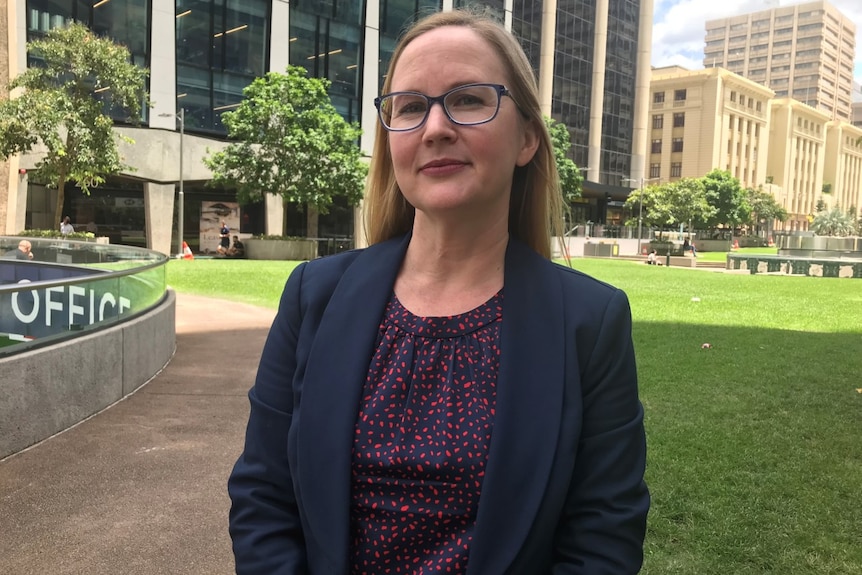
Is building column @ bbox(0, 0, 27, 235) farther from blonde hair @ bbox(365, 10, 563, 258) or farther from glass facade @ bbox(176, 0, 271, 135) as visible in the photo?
blonde hair @ bbox(365, 10, 563, 258)

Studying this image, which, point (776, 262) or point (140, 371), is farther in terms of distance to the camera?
point (776, 262)

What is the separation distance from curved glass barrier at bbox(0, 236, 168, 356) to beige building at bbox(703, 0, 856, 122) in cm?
18270

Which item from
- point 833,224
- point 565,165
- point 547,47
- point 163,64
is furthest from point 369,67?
Result: point 833,224

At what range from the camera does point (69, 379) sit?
6.19m

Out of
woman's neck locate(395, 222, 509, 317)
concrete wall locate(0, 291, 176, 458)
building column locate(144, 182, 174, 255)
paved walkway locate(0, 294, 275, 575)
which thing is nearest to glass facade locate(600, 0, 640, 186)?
building column locate(144, 182, 174, 255)

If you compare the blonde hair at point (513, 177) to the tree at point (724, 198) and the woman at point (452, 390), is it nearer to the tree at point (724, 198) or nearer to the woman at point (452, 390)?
the woman at point (452, 390)

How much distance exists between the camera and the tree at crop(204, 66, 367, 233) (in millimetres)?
32969

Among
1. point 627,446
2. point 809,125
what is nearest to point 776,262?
point 627,446

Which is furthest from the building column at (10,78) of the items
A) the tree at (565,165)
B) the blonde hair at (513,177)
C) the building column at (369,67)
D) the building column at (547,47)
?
the building column at (547,47)

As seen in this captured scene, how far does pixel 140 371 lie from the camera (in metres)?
7.84

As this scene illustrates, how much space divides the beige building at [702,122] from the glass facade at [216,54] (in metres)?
75.2

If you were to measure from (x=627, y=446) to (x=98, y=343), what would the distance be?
6231 mm

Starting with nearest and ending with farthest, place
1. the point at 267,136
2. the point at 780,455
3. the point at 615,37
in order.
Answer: the point at 780,455
the point at 267,136
the point at 615,37

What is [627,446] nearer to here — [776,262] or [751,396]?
[751,396]
